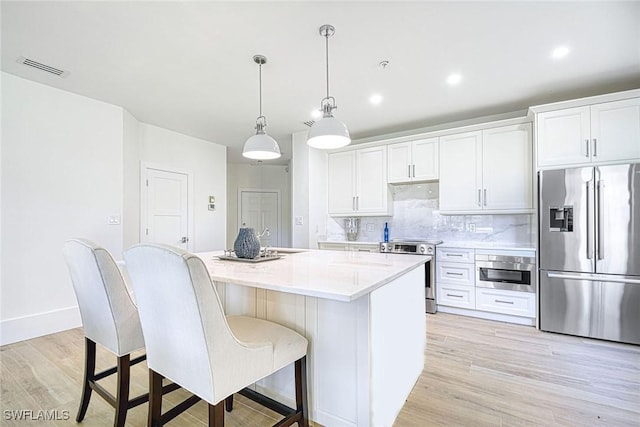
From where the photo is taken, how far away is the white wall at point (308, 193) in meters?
4.57

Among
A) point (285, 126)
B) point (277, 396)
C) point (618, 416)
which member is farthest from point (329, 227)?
point (618, 416)

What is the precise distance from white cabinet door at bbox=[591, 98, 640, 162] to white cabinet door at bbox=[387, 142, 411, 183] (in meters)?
1.92

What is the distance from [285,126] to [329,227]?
176cm

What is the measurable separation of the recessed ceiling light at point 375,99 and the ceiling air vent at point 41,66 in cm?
305

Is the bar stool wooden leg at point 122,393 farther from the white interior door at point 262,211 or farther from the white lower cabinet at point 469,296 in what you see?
the white interior door at point 262,211

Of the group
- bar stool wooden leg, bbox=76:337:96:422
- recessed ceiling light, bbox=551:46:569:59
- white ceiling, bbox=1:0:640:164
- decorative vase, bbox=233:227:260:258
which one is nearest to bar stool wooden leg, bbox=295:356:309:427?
decorative vase, bbox=233:227:260:258

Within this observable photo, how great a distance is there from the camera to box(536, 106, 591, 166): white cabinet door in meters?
2.95

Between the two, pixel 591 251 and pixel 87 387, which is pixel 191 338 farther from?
pixel 591 251

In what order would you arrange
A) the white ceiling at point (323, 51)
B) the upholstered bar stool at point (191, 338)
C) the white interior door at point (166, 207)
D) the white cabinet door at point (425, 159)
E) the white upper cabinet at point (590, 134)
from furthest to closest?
1. the white interior door at point (166, 207)
2. the white cabinet door at point (425, 159)
3. the white upper cabinet at point (590, 134)
4. the white ceiling at point (323, 51)
5. the upholstered bar stool at point (191, 338)

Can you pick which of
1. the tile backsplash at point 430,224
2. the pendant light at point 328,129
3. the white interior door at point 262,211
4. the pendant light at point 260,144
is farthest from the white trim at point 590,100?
the white interior door at point 262,211

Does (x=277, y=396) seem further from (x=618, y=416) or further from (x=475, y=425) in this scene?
(x=618, y=416)

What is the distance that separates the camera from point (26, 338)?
2863 millimetres

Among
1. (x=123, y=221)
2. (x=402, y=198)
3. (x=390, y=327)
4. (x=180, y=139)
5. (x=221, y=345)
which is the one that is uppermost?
(x=180, y=139)

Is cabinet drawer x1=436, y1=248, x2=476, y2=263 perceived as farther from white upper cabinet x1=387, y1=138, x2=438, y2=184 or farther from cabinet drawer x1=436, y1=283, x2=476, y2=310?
white upper cabinet x1=387, y1=138, x2=438, y2=184
